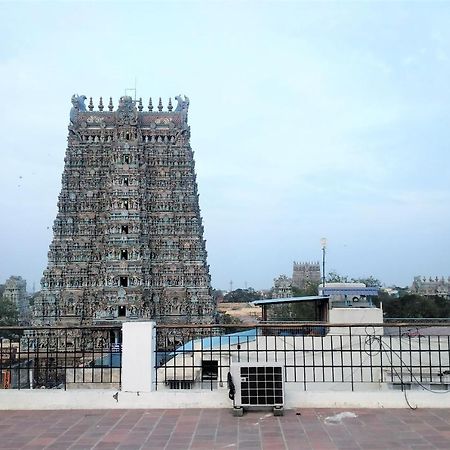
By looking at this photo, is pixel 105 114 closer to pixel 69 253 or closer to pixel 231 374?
pixel 69 253

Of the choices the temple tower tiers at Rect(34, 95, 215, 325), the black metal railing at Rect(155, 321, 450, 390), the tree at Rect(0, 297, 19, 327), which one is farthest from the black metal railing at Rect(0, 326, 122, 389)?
the tree at Rect(0, 297, 19, 327)

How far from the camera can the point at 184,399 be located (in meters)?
7.73

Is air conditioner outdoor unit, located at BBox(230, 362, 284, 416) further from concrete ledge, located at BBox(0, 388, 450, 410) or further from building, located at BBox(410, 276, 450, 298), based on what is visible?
building, located at BBox(410, 276, 450, 298)

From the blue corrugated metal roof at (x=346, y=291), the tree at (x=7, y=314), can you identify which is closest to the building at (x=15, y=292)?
the tree at (x=7, y=314)

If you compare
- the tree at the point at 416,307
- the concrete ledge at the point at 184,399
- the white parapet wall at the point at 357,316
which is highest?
the white parapet wall at the point at 357,316

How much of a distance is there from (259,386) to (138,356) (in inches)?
71.4

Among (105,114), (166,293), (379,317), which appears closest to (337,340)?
(379,317)

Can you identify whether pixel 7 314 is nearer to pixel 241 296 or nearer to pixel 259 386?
pixel 259 386

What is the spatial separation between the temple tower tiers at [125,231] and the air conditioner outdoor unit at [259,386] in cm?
3371

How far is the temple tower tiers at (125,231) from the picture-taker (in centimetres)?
4150

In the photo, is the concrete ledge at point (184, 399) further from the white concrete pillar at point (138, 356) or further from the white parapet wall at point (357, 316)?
the white parapet wall at point (357, 316)

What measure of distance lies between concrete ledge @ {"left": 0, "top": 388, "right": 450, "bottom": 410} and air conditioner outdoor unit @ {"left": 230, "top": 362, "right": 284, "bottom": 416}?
17.4 inches

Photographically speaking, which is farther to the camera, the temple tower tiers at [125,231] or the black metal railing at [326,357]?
the temple tower tiers at [125,231]

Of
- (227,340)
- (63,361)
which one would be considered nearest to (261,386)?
(63,361)
